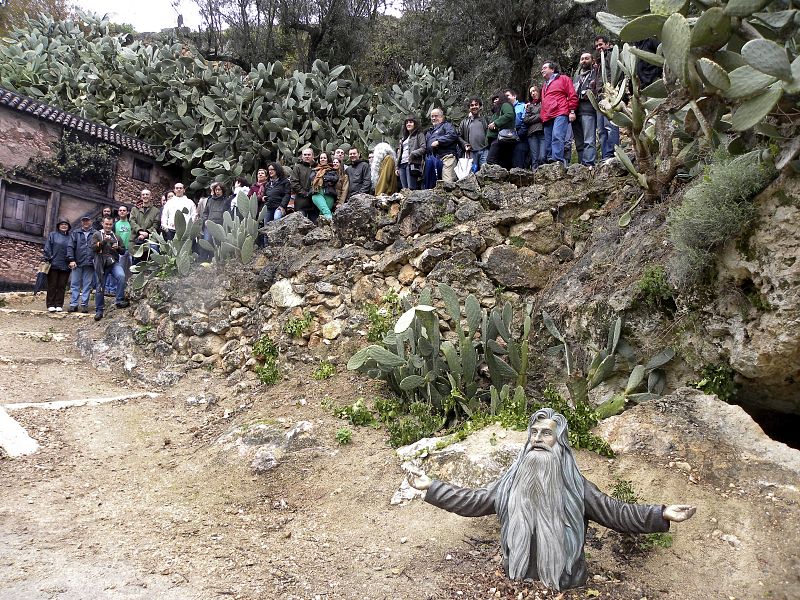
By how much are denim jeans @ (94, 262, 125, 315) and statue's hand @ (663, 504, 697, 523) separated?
9.35 metres

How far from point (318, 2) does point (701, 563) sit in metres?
18.0

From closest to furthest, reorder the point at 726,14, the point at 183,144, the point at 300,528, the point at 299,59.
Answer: the point at 726,14 → the point at 300,528 → the point at 183,144 → the point at 299,59

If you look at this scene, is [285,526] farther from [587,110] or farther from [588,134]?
[587,110]

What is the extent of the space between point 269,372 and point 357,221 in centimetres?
247

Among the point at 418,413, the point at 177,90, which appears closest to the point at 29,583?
the point at 418,413

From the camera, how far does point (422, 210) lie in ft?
26.6

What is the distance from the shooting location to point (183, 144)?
14.8 metres

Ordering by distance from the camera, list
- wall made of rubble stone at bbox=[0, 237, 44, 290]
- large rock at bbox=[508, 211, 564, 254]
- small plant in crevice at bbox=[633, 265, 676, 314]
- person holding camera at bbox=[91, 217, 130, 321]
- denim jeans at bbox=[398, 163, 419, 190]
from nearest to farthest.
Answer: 1. small plant in crevice at bbox=[633, 265, 676, 314]
2. large rock at bbox=[508, 211, 564, 254]
3. denim jeans at bbox=[398, 163, 419, 190]
4. person holding camera at bbox=[91, 217, 130, 321]
5. wall made of rubble stone at bbox=[0, 237, 44, 290]

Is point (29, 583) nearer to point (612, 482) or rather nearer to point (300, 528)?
point (300, 528)

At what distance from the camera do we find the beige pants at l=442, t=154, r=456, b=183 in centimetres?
919

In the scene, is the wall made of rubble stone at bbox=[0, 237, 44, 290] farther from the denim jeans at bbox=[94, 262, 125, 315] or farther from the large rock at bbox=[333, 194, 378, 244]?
the large rock at bbox=[333, 194, 378, 244]

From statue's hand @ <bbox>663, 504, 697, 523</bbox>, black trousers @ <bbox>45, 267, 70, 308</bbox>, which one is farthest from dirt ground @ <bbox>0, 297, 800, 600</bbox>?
black trousers @ <bbox>45, 267, 70, 308</bbox>

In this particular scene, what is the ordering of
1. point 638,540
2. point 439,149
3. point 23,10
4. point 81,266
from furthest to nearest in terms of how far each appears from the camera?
point 23,10, point 81,266, point 439,149, point 638,540

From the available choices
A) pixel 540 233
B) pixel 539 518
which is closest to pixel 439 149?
pixel 540 233
